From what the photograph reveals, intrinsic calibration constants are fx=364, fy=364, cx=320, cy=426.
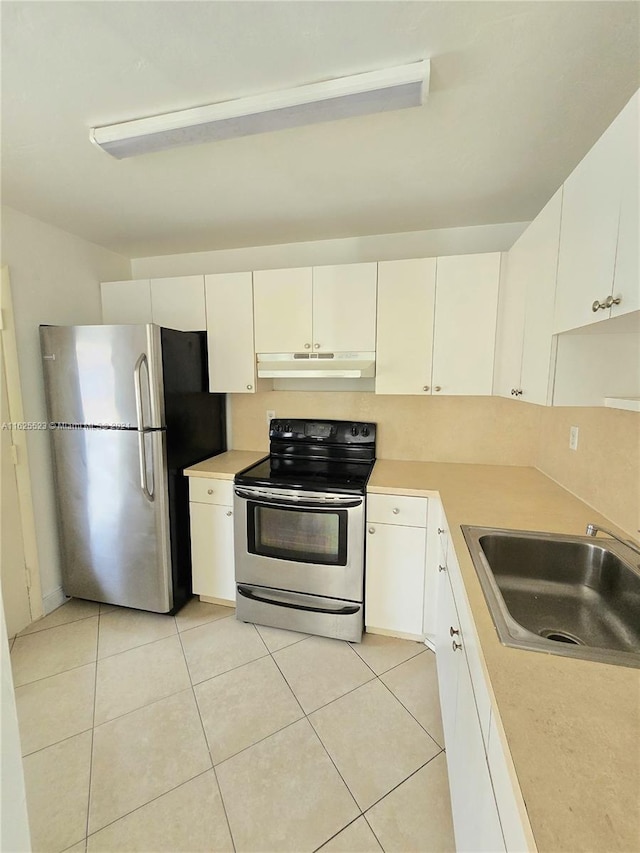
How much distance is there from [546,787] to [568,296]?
130 cm

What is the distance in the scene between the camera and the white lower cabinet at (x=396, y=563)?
1.99 metres

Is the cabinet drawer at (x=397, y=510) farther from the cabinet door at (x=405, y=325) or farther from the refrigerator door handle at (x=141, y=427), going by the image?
the refrigerator door handle at (x=141, y=427)

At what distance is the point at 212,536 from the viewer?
93.0 inches

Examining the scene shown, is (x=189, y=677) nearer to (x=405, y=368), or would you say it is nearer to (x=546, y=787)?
(x=546, y=787)

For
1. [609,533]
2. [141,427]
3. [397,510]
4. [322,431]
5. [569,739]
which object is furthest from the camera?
[322,431]

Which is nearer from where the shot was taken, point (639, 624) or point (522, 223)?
point (639, 624)

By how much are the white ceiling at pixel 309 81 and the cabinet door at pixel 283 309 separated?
35cm

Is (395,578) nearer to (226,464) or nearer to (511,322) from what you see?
(226,464)

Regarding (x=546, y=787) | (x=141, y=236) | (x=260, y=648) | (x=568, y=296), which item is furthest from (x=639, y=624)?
(x=141, y=236)

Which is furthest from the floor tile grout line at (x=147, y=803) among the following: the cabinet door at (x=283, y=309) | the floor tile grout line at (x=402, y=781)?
the cabinet door at (x=283, y=309)

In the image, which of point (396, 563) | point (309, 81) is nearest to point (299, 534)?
point (396, 563)

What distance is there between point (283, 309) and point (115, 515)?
5.48 ft

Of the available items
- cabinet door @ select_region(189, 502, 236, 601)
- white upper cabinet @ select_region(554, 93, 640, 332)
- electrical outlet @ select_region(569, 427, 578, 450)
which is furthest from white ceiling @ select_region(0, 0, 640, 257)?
cabinet door @ select_region(189, 502, 236, 601)

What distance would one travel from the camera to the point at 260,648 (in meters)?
2.09
